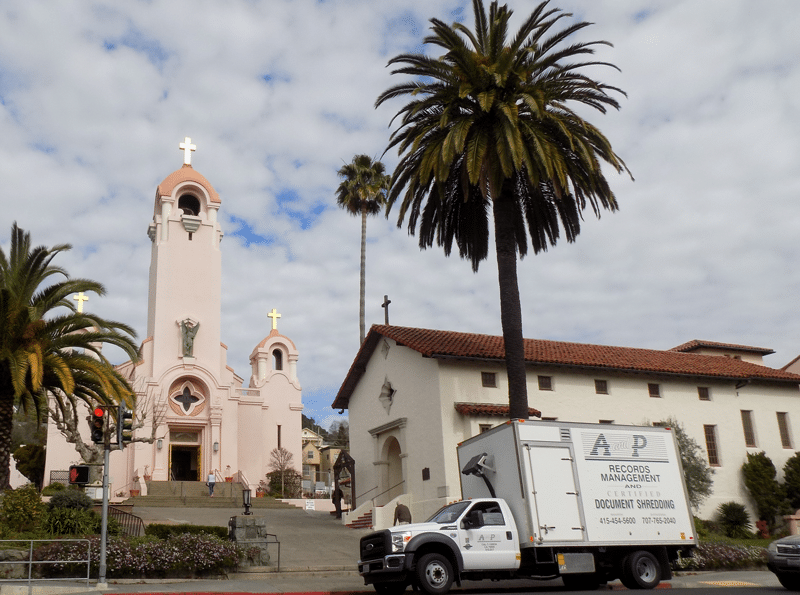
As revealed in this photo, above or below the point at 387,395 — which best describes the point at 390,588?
below

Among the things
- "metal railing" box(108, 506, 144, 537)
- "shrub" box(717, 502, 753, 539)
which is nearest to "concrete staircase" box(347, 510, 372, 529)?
"metal railing" box(108, 506, 144, 537)

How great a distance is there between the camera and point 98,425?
1650 centimetres

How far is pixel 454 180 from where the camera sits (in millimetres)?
25297

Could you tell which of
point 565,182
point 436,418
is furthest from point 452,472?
point 565,182

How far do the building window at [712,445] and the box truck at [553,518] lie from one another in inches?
598

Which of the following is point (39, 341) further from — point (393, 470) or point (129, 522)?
point (393, 470)

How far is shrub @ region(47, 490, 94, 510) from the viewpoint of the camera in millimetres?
21156

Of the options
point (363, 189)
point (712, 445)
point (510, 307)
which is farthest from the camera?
point (363, 189)

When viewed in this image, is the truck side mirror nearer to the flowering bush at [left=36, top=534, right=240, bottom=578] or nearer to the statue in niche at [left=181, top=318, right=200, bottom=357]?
the flowering bush at [left=36, top=534, right=240, bottom=578]

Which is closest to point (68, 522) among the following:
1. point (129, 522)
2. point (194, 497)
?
point (129, 522)

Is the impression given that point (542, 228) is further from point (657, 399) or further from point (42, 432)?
point (42, 432)

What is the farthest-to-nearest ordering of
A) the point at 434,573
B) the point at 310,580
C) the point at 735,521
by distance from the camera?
the point at 735,521 < the point at 310,580 < the point at 434,573

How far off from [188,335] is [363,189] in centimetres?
1353

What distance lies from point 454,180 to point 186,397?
2700 cm
